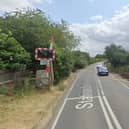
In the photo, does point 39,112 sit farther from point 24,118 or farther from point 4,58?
point 4,58

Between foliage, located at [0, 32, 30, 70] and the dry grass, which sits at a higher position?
foliage, located at [0, 32, 30, 70]

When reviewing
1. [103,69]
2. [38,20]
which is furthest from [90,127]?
[103,69]

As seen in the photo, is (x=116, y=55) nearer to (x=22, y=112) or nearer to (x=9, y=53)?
(x=9, y=53)

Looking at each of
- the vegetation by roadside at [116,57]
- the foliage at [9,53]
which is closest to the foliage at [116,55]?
the vegetation by roadside at [116,57]

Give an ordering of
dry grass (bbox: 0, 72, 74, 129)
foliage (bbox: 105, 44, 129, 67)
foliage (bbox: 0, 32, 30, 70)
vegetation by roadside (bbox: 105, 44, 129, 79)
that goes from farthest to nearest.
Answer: foliage (bbox: 105, 44, 129, 67), vegetation by roadside (bbox: 105, 44, 129, 79), foliage (bbox: 0, 32, 30, 70), dry grass (bbox: 0, 72, 74, 129)

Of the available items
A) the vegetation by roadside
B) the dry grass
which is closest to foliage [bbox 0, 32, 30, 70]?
the dry grass

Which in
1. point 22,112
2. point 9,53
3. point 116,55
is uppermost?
point 116,55

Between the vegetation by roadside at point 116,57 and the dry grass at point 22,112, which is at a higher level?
the vegetation by roadside at point 116,57

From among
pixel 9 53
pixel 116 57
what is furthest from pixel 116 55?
pixel 9 53

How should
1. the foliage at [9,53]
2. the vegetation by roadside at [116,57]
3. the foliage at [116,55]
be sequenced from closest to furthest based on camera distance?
the foliage at [9,53] < the vegetation by roadside at [116,57] < the foliage at [116,55]

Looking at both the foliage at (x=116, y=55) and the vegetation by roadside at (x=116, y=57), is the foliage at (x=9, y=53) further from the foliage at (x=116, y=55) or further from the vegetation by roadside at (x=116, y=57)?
the foliage at (x=116, y=55)

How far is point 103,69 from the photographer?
211 feet

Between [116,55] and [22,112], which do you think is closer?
[22,112]

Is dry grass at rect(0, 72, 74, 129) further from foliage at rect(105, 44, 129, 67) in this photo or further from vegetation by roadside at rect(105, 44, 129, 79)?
foliage at rect(105, 44, 129, 67)
